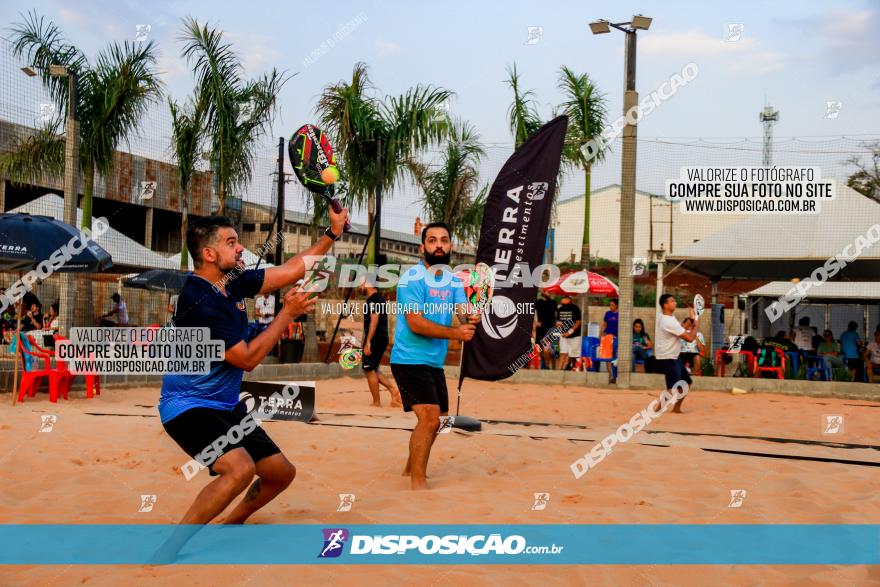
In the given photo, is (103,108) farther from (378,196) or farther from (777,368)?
(777,368)

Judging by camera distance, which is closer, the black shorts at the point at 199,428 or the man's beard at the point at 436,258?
the black shorts at the point at 199,428

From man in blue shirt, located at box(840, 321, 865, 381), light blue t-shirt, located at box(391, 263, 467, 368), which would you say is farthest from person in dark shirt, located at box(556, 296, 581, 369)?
light blue t-shirt, located at box(391, 263, 467, 368)

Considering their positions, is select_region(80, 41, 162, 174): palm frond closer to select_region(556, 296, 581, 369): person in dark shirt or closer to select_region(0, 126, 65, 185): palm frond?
select_region(0, 126, 65, 185): palm frond

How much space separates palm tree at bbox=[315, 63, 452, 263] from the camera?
1540cm

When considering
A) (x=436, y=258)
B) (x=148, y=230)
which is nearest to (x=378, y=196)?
(x=436, y=258)

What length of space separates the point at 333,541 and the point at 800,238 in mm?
13998

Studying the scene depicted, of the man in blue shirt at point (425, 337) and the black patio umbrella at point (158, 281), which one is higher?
the black patio umbrella at point (158, 281)

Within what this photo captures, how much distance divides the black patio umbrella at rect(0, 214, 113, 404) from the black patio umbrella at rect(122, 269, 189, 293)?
4025 mm

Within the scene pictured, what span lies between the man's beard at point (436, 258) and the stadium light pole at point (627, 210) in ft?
30.1

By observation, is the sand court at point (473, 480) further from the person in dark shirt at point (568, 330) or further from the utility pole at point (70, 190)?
the person in dark shirt at point (568, 330)

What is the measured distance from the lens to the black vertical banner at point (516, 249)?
9156 millimetres

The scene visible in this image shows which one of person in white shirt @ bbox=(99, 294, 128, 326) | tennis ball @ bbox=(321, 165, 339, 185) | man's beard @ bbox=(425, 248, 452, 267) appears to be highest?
tennis ball @ bbox=(321, 165, 339, 185)

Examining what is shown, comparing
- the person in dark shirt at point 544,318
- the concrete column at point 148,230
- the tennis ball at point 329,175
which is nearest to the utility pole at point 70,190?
the person in dark shirt at point 544,318

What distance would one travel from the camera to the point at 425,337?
5.53m
